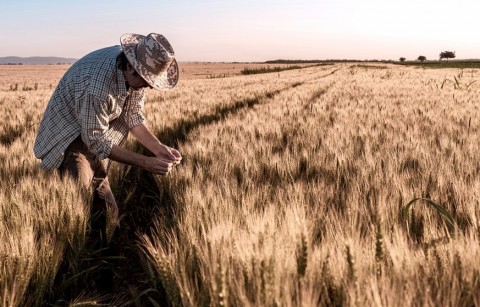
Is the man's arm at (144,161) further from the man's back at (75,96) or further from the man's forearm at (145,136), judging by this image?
the man's forearm at (145,136)

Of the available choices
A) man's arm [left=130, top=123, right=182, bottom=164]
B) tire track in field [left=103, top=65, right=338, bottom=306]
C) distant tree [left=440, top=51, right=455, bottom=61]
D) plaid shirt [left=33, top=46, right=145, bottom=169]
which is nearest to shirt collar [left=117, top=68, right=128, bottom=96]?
plaid shirt [left=33, top=46, right=145, bottom=169]

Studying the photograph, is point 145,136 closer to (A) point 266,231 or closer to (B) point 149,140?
(B) point 149,140

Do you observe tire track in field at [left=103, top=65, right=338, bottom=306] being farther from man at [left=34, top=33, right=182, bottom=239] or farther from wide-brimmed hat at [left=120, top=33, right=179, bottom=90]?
wide-brimmed hat at [left=120, top=33, right=179, bottom=90]

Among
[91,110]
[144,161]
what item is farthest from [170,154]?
[91,110]

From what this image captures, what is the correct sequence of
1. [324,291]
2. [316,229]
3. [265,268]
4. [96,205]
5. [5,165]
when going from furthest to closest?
[5,165] < [96,205] < [316,229] < [324,291] < [265,268]

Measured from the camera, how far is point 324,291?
41.9 inches

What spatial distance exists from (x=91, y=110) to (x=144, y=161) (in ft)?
1.61

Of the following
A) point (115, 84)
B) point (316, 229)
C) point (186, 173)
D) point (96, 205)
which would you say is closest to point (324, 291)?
point (316, 229)

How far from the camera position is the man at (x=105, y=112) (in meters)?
2.46

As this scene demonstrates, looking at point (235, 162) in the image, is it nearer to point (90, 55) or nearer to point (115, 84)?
point (115, 84)

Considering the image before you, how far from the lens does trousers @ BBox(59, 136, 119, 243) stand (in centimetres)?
242

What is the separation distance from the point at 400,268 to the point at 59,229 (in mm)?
1377

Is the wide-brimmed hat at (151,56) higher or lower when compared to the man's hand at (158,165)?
higher

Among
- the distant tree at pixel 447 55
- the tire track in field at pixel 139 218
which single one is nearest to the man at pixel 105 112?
the tire track in field at pixel 139 218
